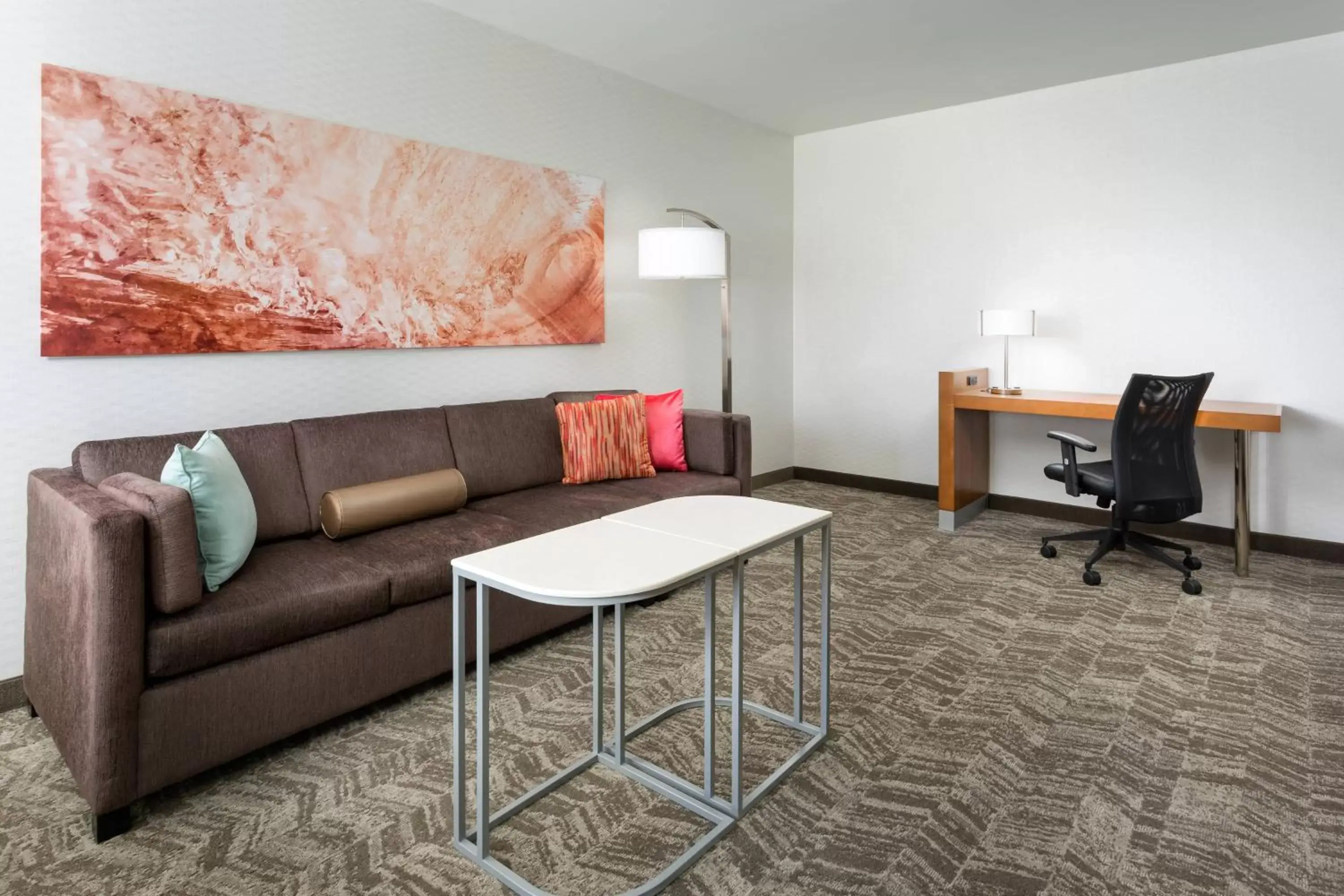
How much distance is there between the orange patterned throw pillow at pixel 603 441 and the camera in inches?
144

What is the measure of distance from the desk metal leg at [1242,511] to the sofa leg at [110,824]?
441 cm

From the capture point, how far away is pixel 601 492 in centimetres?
347

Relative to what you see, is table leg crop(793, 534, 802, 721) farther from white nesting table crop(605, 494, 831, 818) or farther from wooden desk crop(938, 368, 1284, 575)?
wooden desk crop(938, 368, 1284, 575)

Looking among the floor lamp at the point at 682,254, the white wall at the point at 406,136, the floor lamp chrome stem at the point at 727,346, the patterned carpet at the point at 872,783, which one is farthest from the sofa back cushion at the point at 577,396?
the patterned carpet at the point at 872,783

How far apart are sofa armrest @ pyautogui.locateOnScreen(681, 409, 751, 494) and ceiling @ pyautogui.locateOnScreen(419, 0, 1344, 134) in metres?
1.85

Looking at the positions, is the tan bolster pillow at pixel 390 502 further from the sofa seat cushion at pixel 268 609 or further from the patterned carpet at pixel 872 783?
the patterned carpet at pixel 872 783

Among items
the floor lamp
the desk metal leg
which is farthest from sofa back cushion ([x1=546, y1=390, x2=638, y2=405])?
→ the desk metal leg

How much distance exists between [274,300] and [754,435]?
3383mm

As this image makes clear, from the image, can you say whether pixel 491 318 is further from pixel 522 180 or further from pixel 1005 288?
pixel 1005 288

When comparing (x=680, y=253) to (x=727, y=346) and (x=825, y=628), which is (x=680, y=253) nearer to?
(x=727, y=346)

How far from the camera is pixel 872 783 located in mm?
2062

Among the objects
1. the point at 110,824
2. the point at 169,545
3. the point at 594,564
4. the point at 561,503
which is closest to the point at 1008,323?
the point at 561,503

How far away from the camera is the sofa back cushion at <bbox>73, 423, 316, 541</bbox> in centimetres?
241

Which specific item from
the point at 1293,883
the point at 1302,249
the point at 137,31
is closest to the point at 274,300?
the point at 137,31
